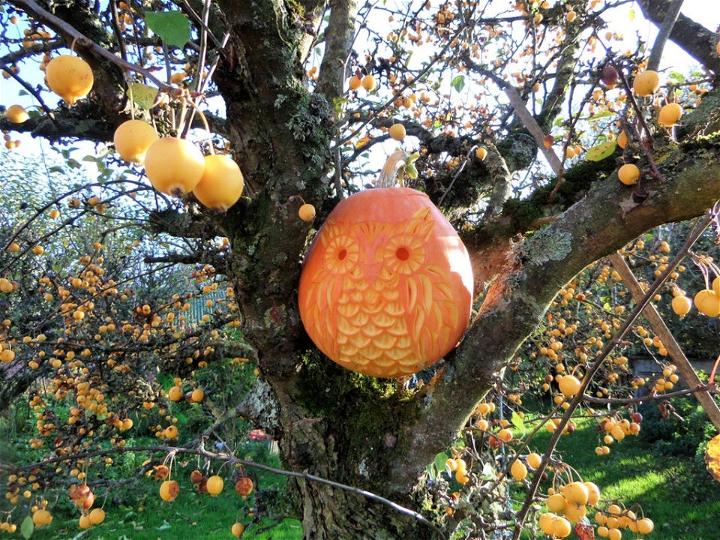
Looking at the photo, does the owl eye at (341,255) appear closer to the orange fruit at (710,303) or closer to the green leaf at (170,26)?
the green leaf at (170,26)

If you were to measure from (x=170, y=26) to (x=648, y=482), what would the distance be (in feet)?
22.2

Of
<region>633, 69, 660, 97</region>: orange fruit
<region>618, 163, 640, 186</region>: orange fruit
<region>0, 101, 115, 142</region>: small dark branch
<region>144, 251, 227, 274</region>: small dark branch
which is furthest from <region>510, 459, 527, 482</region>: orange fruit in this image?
<region>0, 101, 115, 142</region>: small dark branch

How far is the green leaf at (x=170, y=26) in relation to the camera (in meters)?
0.89

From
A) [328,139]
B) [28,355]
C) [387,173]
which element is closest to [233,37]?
[328,139]

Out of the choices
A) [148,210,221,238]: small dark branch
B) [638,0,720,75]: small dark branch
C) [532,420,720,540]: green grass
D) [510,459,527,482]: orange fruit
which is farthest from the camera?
[532,420,720,540]: green grass

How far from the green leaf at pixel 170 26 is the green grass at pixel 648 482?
13.7 feet

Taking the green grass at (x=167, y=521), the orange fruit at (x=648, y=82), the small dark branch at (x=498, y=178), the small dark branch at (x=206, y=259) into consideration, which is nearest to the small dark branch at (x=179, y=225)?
the small dark branch at (x=206, y=259)

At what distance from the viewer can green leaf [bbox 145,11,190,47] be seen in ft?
2.93

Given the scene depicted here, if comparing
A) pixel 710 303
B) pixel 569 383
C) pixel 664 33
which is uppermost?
pixel 664 33

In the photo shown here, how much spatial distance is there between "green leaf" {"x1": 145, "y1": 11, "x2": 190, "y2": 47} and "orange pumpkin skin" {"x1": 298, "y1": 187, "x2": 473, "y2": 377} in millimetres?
767

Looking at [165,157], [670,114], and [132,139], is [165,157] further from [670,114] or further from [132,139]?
[670,114]

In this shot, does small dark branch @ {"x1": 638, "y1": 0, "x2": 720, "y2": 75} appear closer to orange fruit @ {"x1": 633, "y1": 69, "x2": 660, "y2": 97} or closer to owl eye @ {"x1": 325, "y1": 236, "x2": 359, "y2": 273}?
orange fruit @ {"x1": 633, "y1": 69, "x2": 660, "y2": 97}

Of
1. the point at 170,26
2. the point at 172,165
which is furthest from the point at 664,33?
the point at 172,165

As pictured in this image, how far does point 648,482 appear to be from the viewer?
5.61 metres
